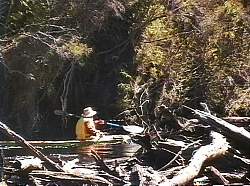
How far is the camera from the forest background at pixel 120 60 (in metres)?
16.6

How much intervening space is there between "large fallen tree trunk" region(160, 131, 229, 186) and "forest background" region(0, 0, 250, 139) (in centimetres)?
717

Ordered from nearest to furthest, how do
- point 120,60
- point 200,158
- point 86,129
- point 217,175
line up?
point 200,158 < point 217,175 < point 86,129 < point 120,60

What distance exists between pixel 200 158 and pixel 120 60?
1040 centimetres

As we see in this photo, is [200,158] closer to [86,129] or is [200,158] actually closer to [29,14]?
[86,129]

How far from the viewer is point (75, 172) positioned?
Result: 30.9 feet

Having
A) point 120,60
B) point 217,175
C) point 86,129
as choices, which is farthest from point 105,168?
point 120,60

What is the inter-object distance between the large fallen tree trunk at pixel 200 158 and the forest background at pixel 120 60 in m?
7.17

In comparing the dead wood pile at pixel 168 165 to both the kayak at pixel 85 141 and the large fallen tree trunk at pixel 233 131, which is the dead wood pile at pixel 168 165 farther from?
the kayak at pixel 85 141

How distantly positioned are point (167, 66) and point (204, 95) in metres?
1.35

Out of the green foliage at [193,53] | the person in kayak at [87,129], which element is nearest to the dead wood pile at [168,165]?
the person in kayak at [87,129]

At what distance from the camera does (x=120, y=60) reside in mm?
18672

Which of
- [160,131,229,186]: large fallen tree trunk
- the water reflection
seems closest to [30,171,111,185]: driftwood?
[160,131,229,186]: large fallen tree trunk

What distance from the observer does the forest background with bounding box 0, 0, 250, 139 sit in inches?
655

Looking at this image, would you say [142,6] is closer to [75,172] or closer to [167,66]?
[167,66]
